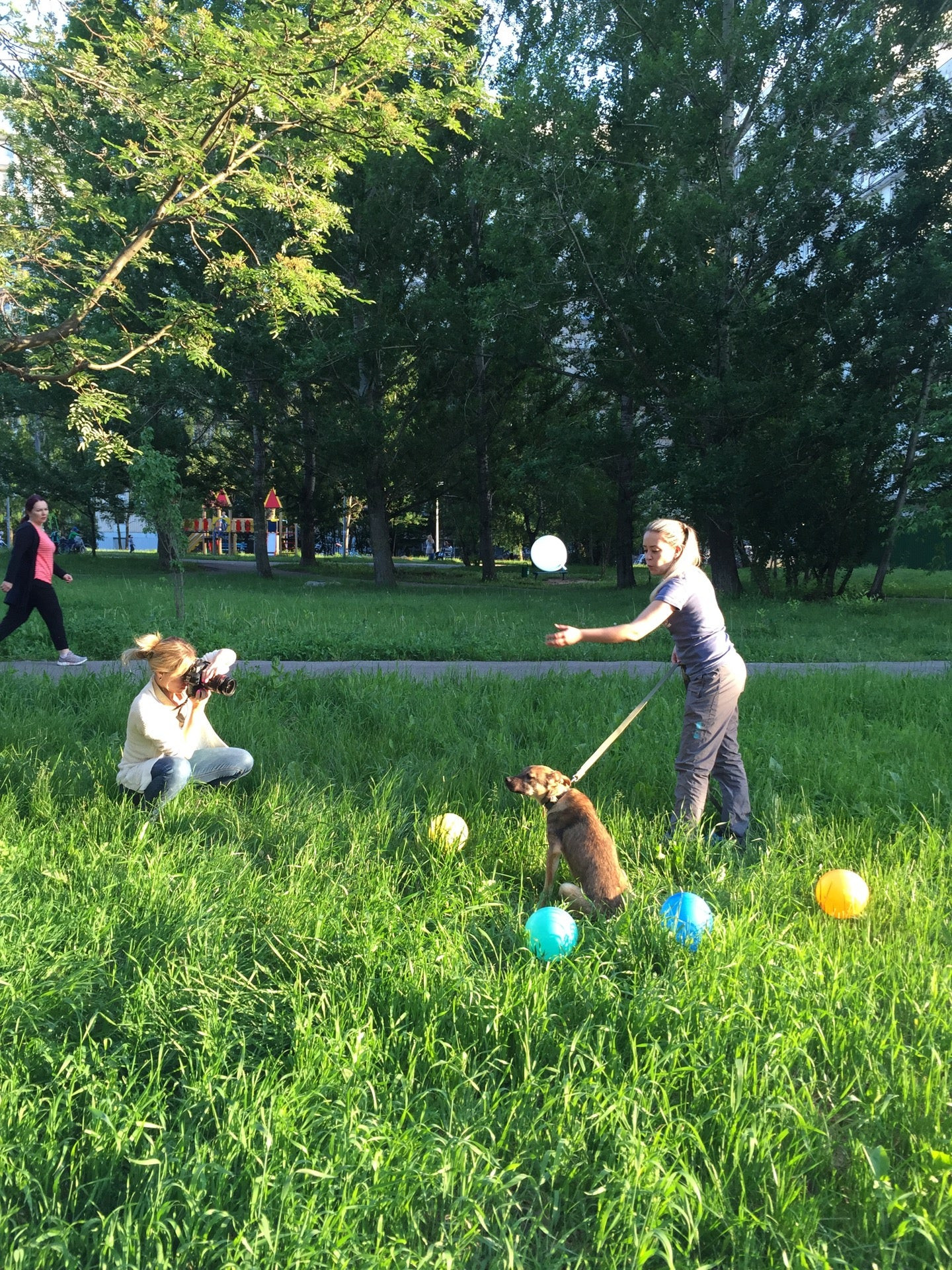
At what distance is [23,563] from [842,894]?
29.9 ft

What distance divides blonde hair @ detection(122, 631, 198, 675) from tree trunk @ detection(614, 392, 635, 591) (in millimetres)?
18633

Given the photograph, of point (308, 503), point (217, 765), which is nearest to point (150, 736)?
point (217, 765)

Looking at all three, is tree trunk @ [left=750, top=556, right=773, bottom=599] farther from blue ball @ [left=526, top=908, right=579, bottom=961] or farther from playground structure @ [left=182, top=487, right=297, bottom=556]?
blue ball @ [left=526, top=908, right=579, bottom=961]

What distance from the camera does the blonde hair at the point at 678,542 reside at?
4.31 metres

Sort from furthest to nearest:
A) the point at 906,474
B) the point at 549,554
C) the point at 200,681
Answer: the point at 906,474
the point at 549,554
the point at 200,681

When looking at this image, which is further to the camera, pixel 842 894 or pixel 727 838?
pixel 727 838

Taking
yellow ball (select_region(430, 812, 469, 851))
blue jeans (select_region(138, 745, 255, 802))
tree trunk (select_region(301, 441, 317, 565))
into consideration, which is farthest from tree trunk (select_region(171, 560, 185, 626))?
tree trunk (select_region(301, 441, 317, 565))

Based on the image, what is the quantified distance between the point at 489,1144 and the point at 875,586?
20626 millimetres

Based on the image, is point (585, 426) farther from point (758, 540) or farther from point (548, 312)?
point (758, 540)

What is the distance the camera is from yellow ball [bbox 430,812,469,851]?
4.15 m

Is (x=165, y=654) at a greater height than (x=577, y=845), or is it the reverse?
(x=165, y=654)

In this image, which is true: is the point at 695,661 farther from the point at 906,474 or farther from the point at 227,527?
the point at 227,527

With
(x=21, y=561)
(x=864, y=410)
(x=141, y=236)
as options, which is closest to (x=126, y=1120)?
(x=141, y=236)

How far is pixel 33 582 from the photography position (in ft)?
31.7
